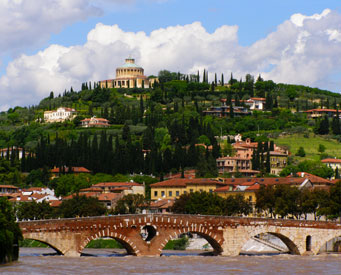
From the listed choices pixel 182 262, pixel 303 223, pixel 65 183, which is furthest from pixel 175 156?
pixel 182 262

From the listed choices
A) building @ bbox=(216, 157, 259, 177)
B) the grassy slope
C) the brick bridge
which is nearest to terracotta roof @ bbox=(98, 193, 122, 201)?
building @ bbox=(216, 157, 259, 177)

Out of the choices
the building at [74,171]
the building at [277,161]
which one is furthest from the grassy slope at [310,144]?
the building at [74,171]

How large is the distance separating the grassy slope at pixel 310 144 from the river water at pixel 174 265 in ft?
323

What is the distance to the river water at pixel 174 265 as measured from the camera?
61.3 meters

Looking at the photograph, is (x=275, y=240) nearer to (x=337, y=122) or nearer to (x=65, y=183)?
(x=65, y=183)

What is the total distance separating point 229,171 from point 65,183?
33.3m

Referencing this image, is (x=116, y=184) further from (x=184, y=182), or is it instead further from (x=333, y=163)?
(x=333, y=163)

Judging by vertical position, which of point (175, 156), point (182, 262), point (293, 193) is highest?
point (175, 156)

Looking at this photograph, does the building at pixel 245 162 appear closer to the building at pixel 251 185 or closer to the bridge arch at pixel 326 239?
the building at pixel 251 185

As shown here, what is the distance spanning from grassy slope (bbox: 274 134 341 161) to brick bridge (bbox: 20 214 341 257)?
290 ft

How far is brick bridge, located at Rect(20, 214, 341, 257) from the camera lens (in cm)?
7144

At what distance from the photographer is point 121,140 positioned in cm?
18150

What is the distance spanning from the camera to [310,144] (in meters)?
183

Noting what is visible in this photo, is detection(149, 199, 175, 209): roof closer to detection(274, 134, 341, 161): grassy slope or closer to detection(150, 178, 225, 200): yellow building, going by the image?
detection(150, 178, 225, 200): yellow building
